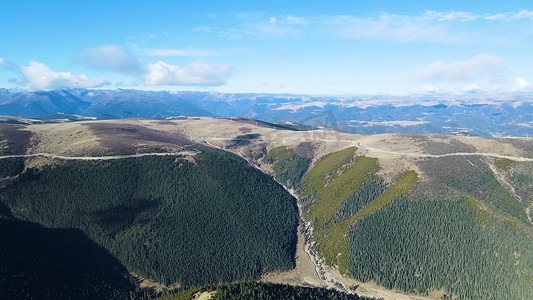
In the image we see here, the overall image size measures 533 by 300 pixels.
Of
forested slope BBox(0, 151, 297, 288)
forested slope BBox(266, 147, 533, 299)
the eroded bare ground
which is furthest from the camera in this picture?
forested slope BBox(0, 151, 297, 288)

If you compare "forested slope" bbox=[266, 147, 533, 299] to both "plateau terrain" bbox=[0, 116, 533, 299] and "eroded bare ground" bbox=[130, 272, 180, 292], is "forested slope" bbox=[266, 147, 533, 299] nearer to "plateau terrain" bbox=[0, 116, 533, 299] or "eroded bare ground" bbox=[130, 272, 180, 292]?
"plateau terrain" bbox=[0, 116, 533, 299]

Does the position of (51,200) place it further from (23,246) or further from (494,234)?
(494,234)

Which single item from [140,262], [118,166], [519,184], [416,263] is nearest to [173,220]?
[140,262]

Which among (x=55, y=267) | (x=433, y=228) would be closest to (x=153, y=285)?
(x=55, y=267)

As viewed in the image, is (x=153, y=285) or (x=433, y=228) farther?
(x=433, y=228)

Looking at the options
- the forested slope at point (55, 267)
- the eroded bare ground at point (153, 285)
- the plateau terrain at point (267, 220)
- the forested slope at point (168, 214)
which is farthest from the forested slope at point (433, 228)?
the forested slope at point (55, 267)

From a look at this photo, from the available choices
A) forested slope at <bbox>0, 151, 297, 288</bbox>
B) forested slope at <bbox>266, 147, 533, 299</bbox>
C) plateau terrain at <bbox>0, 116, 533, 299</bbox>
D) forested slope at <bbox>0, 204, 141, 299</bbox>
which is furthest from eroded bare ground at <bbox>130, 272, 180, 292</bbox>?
forested slope at <bbox>266, 147, 533, 299</bbox>

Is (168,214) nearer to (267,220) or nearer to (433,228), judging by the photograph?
(267,220)

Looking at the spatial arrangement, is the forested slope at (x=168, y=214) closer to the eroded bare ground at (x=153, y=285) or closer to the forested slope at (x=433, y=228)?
the eroded bare ground at (x=153, y=285)
